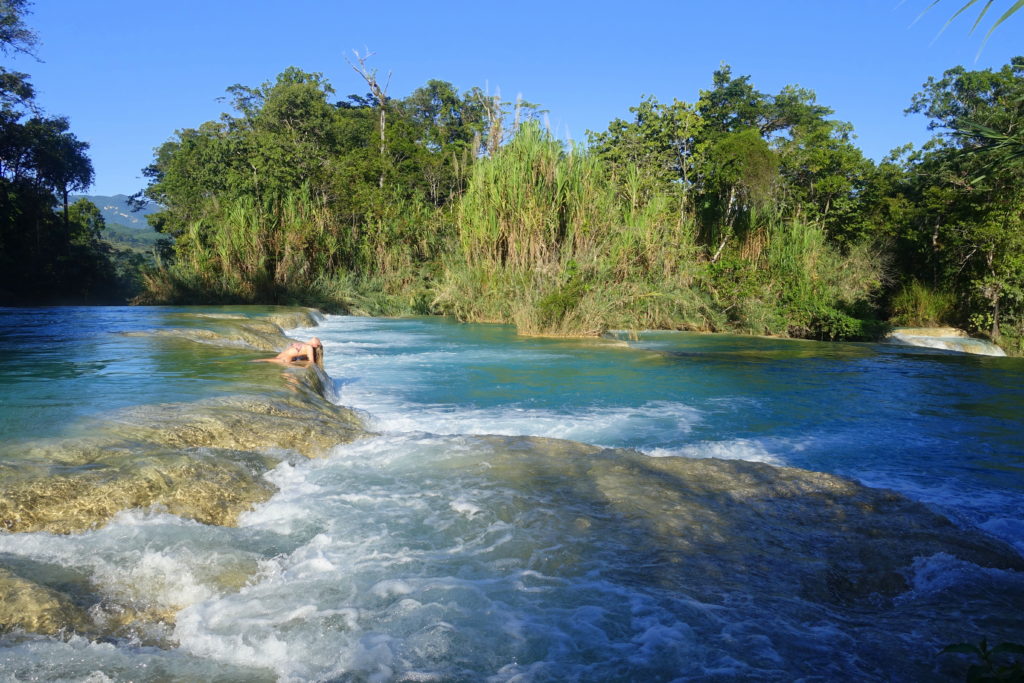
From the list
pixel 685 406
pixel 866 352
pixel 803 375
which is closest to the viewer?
pixel 685 406

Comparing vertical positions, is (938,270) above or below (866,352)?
above

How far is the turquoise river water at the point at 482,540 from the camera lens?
253 cm

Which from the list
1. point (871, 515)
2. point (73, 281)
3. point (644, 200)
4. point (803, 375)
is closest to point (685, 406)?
point (803, 375)

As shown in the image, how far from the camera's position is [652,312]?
14016 mm

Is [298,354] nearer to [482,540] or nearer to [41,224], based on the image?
[482,540]

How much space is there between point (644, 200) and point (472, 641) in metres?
13.3

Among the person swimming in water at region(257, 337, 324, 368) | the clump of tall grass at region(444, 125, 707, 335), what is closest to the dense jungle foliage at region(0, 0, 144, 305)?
the clump of tall grass at region(444, 125, 707, 335)

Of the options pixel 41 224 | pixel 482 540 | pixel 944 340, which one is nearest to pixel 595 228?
pixel 944 340

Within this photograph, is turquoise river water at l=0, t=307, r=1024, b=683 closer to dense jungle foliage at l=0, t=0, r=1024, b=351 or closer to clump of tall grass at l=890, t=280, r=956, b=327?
dense jungle foliage at l=0, t=0, r=1024, b=351

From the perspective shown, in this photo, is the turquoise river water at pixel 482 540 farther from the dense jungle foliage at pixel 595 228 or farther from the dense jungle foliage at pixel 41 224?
the dense jungle foliage at pixel 41 224

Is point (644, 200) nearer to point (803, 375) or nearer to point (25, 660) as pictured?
point (803, 375)

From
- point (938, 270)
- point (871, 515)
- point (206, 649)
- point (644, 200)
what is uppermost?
point (644, 200)

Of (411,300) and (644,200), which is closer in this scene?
(644,200)

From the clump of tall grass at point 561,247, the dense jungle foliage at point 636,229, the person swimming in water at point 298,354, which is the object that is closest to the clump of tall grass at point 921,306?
the dense jungle foliage at point 636,229
